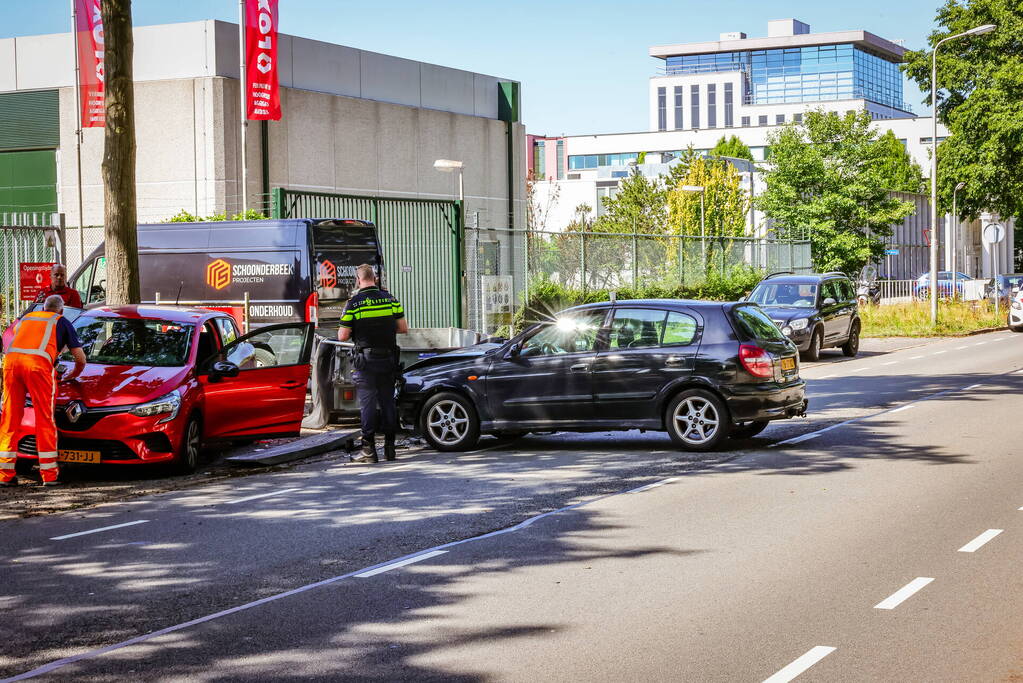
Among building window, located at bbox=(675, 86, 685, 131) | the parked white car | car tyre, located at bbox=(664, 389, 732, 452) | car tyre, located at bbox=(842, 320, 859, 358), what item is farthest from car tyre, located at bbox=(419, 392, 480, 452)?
building window, located at bbox=(675, 86, 685, 131)

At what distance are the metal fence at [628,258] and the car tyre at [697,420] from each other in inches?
598

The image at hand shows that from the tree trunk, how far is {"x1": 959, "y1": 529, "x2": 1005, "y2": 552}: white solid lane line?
9.79m

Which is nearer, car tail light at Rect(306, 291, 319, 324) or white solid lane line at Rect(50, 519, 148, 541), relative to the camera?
white solid lane line at Rect(50, 519, 148, 541)

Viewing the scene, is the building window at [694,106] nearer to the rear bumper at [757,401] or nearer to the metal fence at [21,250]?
the metal fence at [21,250]

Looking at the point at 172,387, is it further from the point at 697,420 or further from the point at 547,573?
the point at 547,573

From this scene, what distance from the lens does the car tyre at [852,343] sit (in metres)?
27.4

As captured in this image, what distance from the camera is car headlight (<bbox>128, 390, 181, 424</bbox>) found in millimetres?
11484

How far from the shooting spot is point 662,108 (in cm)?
16425

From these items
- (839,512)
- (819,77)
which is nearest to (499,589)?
(839,512)

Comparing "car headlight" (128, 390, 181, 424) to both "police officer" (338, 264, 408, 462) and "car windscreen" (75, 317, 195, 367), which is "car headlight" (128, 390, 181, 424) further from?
"police officer" (338, 264, 408, 462)

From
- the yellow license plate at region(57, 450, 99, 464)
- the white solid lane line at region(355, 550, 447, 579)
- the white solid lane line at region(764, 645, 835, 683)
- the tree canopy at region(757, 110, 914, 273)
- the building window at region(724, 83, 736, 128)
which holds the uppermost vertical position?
the building window at region(724, 83, 736, 128)

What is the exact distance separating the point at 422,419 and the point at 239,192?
20.2m

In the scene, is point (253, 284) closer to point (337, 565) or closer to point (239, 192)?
point (337, 565)

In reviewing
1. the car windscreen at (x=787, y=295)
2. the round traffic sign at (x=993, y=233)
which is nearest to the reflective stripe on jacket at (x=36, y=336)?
the car windscreen at (x=787, y=295)
